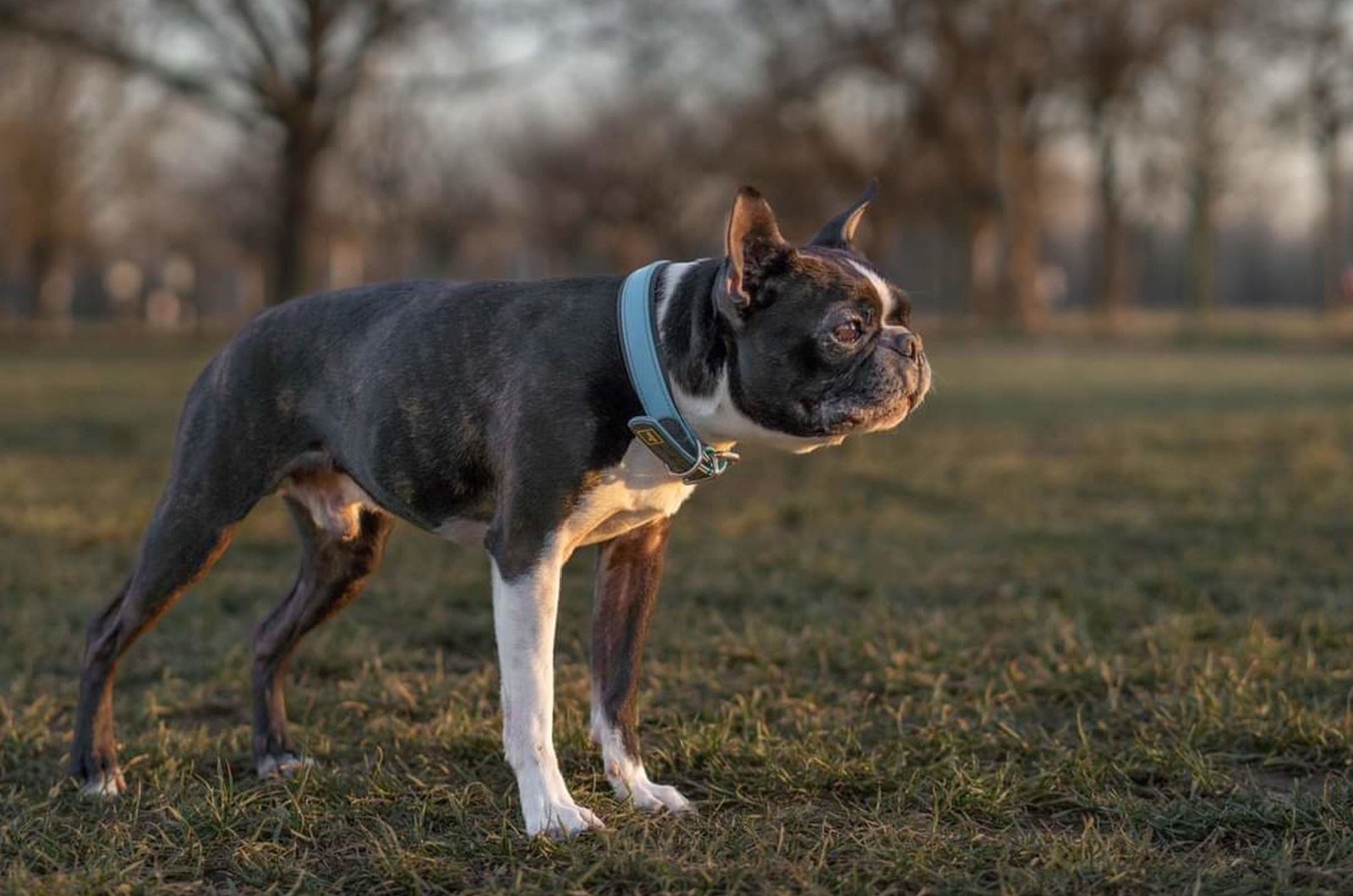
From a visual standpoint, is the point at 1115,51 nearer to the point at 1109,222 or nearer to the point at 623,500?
the point at 1109,222

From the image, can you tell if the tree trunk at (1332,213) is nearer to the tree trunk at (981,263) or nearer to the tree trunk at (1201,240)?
the tree trunk at (1201,240)

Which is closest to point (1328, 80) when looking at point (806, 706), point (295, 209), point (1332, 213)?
point (1332, 213)

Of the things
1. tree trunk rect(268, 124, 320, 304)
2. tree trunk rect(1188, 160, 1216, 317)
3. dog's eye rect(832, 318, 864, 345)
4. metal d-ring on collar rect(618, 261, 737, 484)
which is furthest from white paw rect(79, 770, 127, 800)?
tree trunk rect(1188, 160, 1216, 317)

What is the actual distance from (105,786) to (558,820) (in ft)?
4.77

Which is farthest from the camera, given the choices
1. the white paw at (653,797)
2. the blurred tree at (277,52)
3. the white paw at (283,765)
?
the blurred tree at (277,52)

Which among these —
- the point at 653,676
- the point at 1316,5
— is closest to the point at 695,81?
the point at 1316,5

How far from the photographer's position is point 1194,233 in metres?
40.7

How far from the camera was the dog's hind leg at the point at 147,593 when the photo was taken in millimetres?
4230

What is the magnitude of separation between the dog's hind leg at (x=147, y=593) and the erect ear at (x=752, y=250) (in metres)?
1.77

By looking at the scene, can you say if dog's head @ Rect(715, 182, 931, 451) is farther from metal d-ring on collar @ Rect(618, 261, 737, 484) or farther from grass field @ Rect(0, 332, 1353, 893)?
grass field @ Rect(0, 332, 1353, 893)

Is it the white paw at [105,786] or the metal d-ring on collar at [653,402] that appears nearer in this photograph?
the metal d-ring on collar at [653,402]

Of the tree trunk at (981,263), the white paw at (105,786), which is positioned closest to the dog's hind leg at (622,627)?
the white paw at (105,786)

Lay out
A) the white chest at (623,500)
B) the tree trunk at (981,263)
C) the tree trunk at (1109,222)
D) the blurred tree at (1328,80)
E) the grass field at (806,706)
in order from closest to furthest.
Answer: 1. the grass field at (806,706)
2. the white chest at (623,500)
3. the blurred tree at (1328,80)
4. the tree trunk at (981,263)
5. the tree trunk at (1109,222)

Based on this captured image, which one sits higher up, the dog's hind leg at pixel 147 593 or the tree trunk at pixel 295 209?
the tree trunk at pixel 295 209
